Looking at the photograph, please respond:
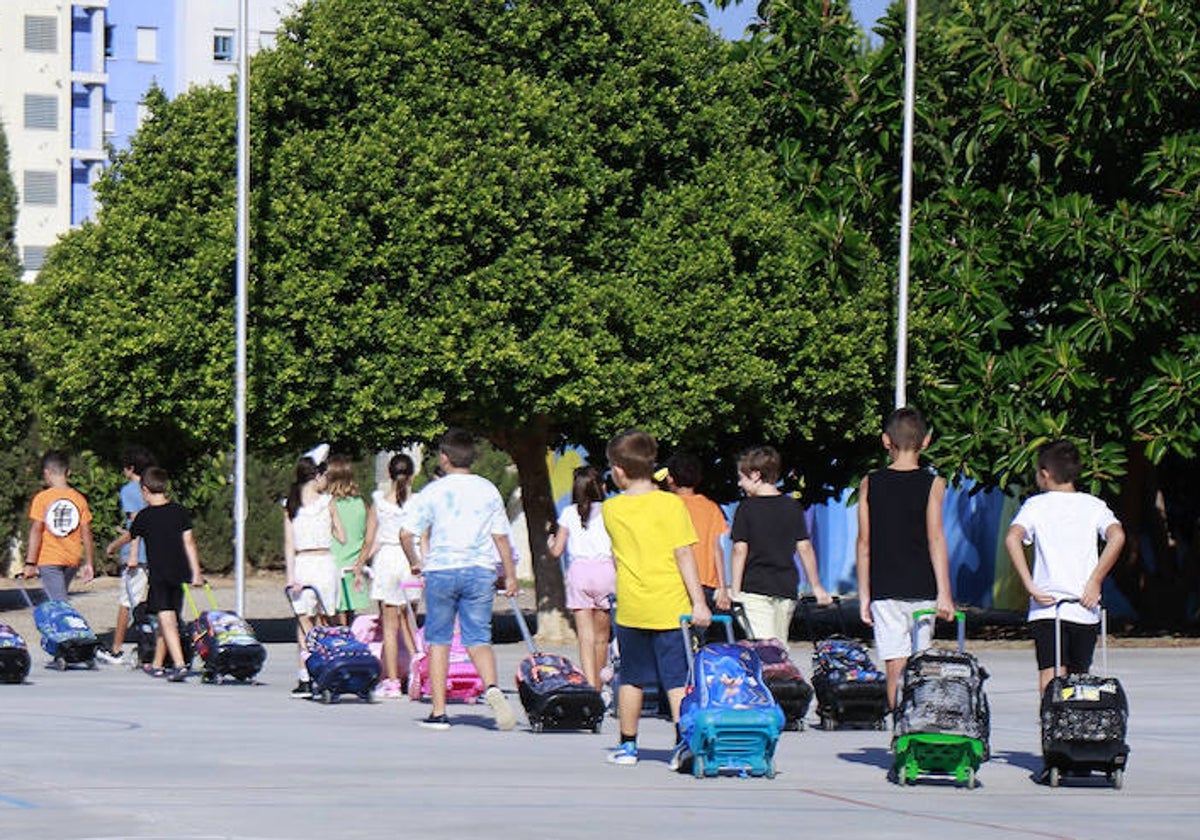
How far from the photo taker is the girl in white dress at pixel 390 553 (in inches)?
721

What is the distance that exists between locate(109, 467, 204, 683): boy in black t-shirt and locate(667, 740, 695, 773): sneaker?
7.48 metres

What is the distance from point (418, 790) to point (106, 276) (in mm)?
15955

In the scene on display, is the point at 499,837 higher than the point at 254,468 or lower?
lower

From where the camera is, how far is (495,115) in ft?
88.3

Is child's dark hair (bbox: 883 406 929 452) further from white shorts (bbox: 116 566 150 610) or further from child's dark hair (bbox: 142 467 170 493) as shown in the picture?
white shorts (bbox: 116 566 150 610)

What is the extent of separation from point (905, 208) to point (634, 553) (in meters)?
15.0

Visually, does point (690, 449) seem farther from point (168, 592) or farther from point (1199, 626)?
point (168, 592)

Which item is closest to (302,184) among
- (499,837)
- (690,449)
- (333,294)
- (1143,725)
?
(333,294)

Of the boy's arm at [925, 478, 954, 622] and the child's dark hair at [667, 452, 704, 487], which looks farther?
the child's dark hair at [667, 452, 704, 487]

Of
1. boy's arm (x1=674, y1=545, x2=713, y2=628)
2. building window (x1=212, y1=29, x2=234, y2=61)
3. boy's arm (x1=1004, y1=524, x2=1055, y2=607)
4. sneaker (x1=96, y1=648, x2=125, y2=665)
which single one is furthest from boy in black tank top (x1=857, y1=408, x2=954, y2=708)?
building window (x1=212, y1=29, x2=234, y2=61)

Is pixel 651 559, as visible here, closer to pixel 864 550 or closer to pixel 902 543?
pixel 864 550

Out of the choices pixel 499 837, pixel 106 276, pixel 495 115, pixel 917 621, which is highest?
pixel 495 115

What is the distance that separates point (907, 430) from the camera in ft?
42.6

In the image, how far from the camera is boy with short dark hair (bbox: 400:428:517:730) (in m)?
15.2
